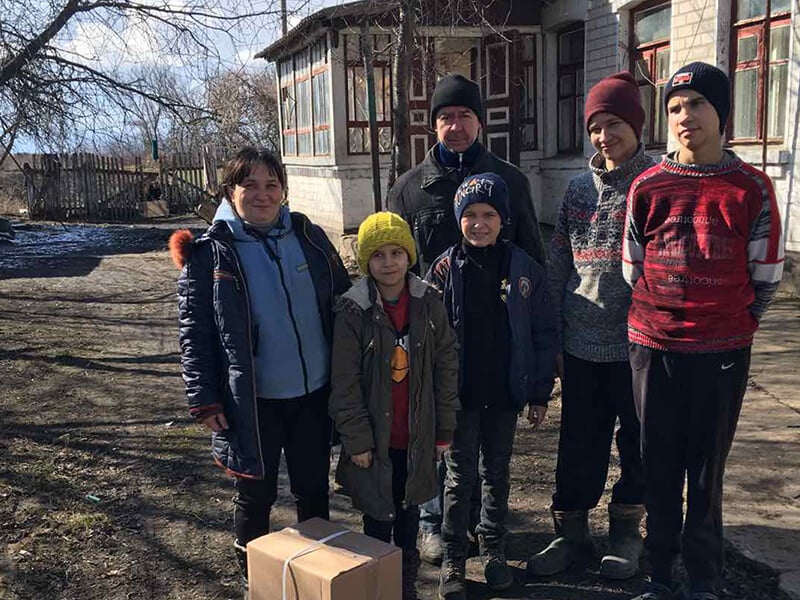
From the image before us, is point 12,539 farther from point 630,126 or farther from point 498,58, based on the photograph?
point 498,58

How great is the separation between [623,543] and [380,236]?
5.26 feet

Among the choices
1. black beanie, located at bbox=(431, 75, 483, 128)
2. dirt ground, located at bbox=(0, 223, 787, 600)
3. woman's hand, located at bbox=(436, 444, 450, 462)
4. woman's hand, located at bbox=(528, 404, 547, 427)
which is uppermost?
black beanie, located at bbox=(431, 75, 483, 128)

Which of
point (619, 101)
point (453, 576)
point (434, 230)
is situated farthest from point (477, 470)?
point (619, 101)

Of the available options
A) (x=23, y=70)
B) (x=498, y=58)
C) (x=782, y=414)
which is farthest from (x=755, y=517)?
(x=498, y=58)

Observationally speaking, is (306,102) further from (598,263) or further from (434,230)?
(598,263)

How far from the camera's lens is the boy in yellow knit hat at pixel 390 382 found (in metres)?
2.86

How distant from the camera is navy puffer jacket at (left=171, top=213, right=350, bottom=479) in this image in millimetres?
2771

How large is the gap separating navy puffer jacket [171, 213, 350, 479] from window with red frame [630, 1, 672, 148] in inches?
365

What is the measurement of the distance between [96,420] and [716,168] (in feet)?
14.2

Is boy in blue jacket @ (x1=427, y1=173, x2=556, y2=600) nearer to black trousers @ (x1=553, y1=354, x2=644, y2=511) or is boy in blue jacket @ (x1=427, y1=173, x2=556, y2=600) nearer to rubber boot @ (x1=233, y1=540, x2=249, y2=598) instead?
black trousers @ (x1=553, y1=354, x2=644, y2=511)

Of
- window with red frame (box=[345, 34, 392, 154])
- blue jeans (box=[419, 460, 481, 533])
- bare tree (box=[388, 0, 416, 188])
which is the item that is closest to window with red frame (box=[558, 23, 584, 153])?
window with red frame (box=[345, 34, 392, 154])

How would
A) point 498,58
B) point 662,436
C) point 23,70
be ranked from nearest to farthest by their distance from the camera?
point 662,436, point 23,70, point 498,58

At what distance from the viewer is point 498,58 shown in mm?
13773

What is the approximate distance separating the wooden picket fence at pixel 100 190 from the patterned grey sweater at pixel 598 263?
21.7 metres
